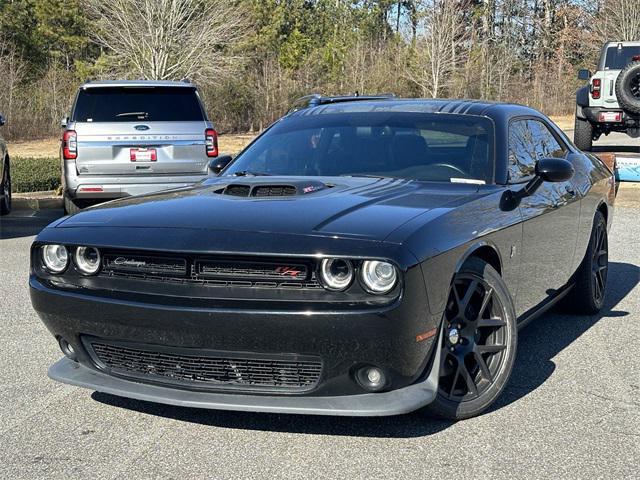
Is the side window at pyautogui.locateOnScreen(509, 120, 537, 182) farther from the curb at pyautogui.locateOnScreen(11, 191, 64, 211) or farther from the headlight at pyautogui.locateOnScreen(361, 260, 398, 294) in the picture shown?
the curb at pyautogui.locateOnScreen(11, 191, 64, 211)

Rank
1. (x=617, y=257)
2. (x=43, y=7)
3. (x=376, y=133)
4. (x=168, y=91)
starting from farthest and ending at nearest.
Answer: (x=43, y=7) → (x=168, y=91) → (x=617, y=257) → (x=376, y=133)

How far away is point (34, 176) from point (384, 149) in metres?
11.0

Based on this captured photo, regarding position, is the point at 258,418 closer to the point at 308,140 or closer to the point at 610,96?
the point at 308,140

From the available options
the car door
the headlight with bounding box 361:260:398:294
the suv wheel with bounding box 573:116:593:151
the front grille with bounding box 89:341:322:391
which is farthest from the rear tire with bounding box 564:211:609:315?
the suv wheel with bounding box 573:116:593:151

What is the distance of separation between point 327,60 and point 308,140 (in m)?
41.2

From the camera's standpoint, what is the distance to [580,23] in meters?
61.3

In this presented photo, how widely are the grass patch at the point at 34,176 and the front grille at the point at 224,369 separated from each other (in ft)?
36.6

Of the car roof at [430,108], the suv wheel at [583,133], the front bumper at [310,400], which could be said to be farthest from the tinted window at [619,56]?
the front bumper at [310,400]

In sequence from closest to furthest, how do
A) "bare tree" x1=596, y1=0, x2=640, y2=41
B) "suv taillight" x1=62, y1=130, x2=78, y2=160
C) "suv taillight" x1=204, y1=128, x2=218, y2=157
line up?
"suv taillight" x1=62, y1=130, x2=78, y2=160, "suv taillight" x1=204, y1=128, x2=218, y2=157, "bare tree" x1=596, y1=0, x2=640, y2=41

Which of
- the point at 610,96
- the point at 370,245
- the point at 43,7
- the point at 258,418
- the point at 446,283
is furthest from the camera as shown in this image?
the point at 43,7

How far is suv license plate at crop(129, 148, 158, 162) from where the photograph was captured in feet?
35.8

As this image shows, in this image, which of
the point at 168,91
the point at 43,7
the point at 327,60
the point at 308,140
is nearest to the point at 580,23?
the point at 327,60

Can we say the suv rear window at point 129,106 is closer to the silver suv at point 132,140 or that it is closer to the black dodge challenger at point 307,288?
the silver suv at point 132,140

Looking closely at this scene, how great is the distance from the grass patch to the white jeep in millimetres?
10635
